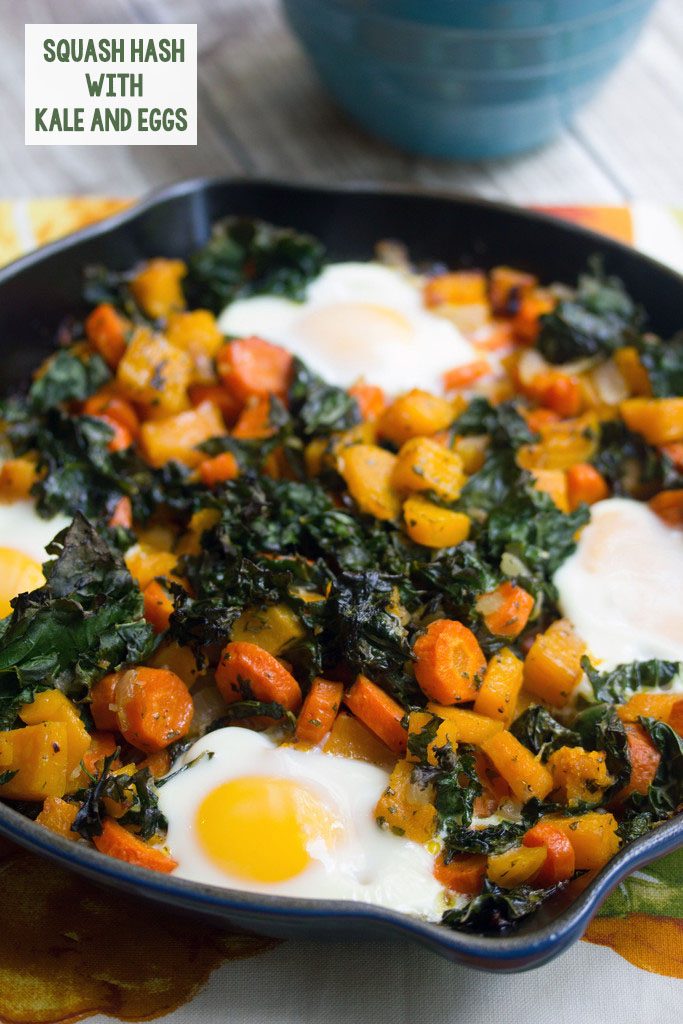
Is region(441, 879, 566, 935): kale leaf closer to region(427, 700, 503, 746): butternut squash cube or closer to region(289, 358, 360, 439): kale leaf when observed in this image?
region(427, 700, 503, 746): butternut squash cube

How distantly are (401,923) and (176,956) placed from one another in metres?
0.93

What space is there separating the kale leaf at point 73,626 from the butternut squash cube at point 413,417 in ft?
4.47

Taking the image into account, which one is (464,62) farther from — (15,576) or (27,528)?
(15,576)

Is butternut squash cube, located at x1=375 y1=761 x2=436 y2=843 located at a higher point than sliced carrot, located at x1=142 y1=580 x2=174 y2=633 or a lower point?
lower

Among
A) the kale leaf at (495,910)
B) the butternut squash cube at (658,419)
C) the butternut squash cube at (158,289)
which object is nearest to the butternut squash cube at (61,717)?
the kale leaf at (495,910)

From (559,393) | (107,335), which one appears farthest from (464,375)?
(107,335)

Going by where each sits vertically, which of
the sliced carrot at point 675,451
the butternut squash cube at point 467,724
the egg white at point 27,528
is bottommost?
the butternut squash cube at point 467,724

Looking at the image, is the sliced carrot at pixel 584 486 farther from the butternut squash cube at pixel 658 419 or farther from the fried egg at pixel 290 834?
the fried egg at pixel 290 834

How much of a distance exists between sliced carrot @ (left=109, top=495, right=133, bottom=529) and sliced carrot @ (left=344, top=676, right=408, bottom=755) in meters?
1.25

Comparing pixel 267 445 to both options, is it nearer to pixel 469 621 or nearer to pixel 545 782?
pixel 469 621

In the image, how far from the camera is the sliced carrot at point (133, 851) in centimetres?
314

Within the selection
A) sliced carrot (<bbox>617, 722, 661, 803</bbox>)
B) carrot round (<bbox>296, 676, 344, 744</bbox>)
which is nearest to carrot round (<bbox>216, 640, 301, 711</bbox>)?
carrot round (<bbox>296, 676, 344, 744</bbox>)

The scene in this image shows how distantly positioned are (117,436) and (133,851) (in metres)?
1.95

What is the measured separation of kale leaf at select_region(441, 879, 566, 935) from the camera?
3.08 m
